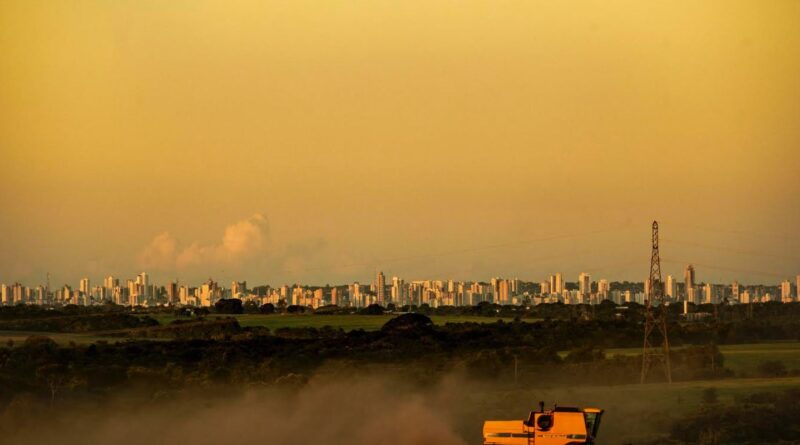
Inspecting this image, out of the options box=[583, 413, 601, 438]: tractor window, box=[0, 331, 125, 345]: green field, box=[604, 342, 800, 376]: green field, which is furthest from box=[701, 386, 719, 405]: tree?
box=[0, 331, 125, 345]: green field

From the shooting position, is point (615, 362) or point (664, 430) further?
point (615, 362)

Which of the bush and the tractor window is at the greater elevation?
the tractor window

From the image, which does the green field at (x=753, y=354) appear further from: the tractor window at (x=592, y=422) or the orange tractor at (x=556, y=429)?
the orange tractor at (x=556, y=429)

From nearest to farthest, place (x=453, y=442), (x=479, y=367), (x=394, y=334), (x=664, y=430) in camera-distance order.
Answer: (x=453, y=442)
(x=664, y=430)
(x=479, y=367)
(x=394, y=334)

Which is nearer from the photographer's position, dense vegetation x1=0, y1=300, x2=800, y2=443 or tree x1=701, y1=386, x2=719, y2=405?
tree x1=701, y1=386, x2=719, y2=405

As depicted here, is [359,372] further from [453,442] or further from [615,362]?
[453,442]

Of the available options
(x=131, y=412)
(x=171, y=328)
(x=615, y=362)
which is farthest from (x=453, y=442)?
(x=171, y=328)

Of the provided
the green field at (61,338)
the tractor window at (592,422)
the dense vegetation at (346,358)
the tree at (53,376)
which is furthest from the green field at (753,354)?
the tractor window at (592,422)

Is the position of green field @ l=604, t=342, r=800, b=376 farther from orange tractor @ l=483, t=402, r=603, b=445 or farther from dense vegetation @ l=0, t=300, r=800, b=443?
orange tractor @ l=483, t=402, r=603, b=445
